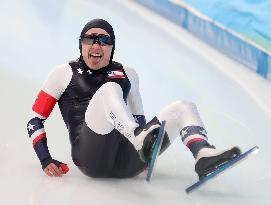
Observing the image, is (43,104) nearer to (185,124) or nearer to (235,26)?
(185,124)

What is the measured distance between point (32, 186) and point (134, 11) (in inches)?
162

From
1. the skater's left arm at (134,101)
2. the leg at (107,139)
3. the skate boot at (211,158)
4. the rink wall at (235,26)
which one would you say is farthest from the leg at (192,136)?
the rink wall at (235,26)

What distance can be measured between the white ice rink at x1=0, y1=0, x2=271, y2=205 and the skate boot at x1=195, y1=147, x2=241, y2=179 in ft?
0.70

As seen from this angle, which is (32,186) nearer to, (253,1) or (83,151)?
(83,151)

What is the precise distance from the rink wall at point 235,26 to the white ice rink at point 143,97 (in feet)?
0.31

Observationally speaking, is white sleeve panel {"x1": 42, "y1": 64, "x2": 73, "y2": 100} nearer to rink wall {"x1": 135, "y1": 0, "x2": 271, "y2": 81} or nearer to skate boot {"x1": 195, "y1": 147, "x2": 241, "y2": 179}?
skate boot {"x1": 195, "y1": 147, "x2": 241, "y2": 179}

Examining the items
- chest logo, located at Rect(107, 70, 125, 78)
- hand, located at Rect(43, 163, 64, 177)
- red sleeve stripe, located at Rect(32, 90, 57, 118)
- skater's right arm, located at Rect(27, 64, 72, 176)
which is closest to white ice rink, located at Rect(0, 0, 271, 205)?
hand, located at Rect(43, 163, 64, 177)

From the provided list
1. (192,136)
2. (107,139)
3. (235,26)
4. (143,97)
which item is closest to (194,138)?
(192,136)

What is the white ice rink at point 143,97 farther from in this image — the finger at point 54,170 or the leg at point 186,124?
the leg at point 186,124

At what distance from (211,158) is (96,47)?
0.75 metres

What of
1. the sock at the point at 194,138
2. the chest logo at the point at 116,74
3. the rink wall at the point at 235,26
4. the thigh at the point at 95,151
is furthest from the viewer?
the rink wall at the point at 235,26

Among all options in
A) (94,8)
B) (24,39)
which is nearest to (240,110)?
(24,39)

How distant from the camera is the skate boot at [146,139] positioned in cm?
219

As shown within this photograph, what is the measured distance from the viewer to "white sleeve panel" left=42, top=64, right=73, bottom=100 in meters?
2.64
